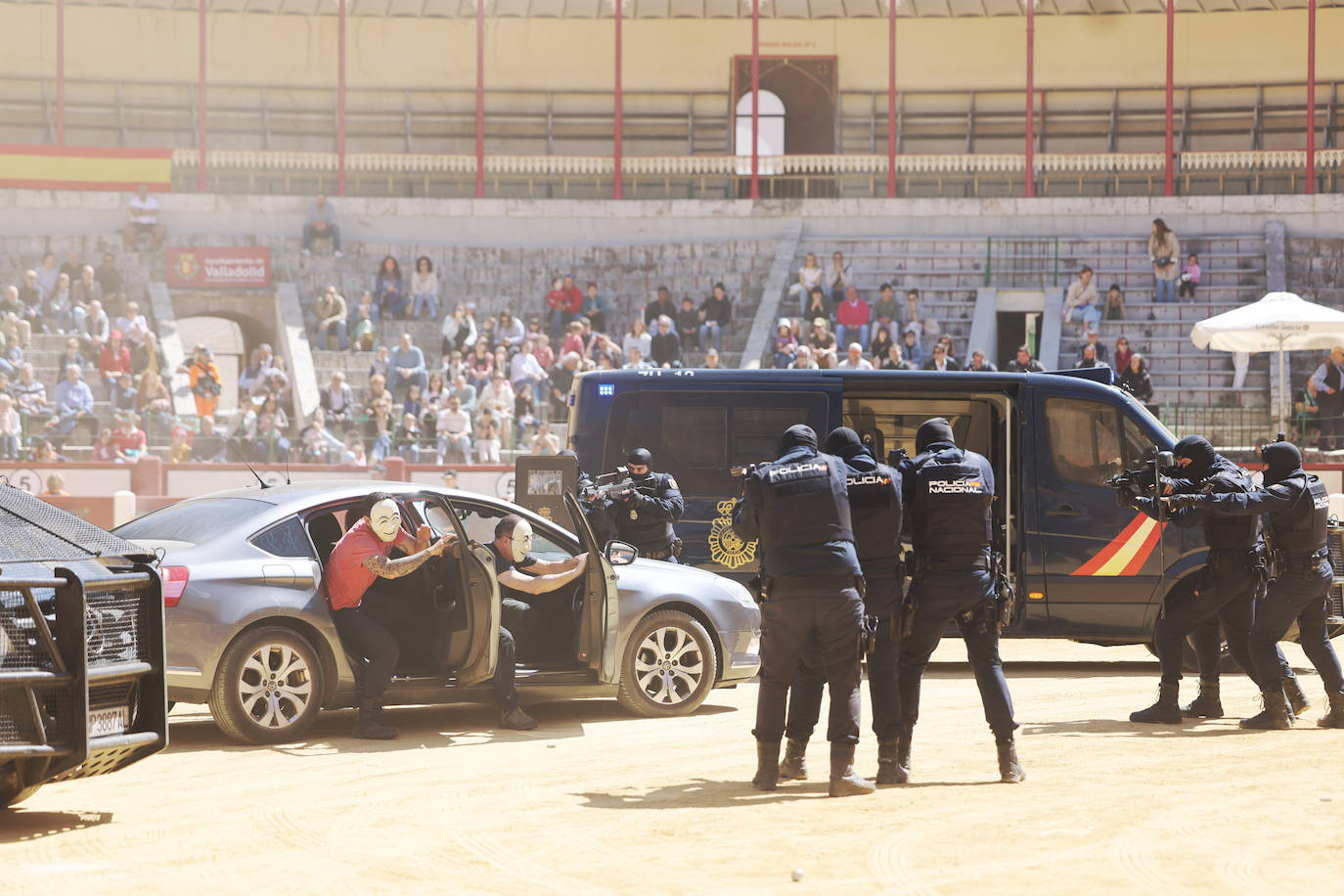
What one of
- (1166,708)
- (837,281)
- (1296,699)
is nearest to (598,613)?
(1166,708)

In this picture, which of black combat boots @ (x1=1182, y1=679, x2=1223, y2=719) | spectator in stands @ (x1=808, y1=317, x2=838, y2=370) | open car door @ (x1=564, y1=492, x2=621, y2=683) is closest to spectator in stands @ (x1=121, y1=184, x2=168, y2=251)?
spectator in stands @ (x1=808, y1=317, x2=838, y2=370)

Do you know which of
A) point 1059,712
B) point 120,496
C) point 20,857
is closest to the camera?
point 20,857

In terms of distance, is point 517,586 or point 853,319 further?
point 853,319

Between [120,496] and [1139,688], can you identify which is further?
[120,496]

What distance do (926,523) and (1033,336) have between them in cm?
2101

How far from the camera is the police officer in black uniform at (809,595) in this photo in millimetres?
8203

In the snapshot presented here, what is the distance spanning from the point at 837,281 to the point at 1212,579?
1873 cm

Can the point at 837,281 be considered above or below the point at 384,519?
above

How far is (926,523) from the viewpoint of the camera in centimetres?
864

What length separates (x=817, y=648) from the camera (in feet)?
27.3

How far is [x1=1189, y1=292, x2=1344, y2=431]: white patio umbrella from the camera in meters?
20.6

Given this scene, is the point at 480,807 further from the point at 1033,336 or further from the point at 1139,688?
the point at 1033,336

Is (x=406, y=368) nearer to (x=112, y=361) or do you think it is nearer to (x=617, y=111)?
(x=112, y=361)

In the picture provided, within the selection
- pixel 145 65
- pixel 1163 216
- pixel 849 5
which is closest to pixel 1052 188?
pixel 1163 216
